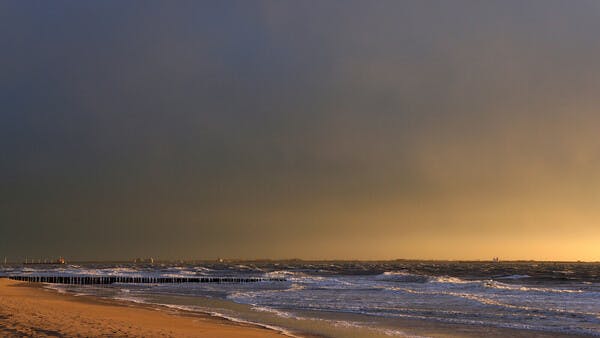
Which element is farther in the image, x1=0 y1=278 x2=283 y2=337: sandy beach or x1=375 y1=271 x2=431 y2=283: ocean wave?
x1=375 y1=271 x2=431 y2=283: ocean wave

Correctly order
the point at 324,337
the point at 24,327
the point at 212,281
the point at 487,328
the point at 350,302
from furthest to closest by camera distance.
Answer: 1. the point at 212,281
2. the point at 350,302
3. the point at 487,328
4. the point at 324,337
5. the point at 24,327

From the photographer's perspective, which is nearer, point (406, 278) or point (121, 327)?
point (121, 327)

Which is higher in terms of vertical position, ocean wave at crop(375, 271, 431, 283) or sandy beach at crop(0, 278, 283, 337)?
sandy beach at crop(0, 278, 283, 337)

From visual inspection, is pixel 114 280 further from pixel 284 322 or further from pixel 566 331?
pixel 566 331

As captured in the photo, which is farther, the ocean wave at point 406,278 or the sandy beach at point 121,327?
the ocean wave at point 406,278

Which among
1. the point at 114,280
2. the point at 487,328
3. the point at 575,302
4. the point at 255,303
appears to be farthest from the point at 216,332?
the point at 114,280

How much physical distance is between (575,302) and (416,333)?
72.0ft

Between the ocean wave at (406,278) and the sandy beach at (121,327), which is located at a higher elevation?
the sandy beach at (121,327)

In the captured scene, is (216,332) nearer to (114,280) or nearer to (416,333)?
(416,333)

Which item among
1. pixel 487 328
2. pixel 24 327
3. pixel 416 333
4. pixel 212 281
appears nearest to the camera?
pixel 24 327

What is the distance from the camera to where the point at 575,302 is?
39.5 metres

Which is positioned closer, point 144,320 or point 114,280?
point 144,320

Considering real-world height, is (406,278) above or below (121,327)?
below

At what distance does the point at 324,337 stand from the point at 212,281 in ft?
202
